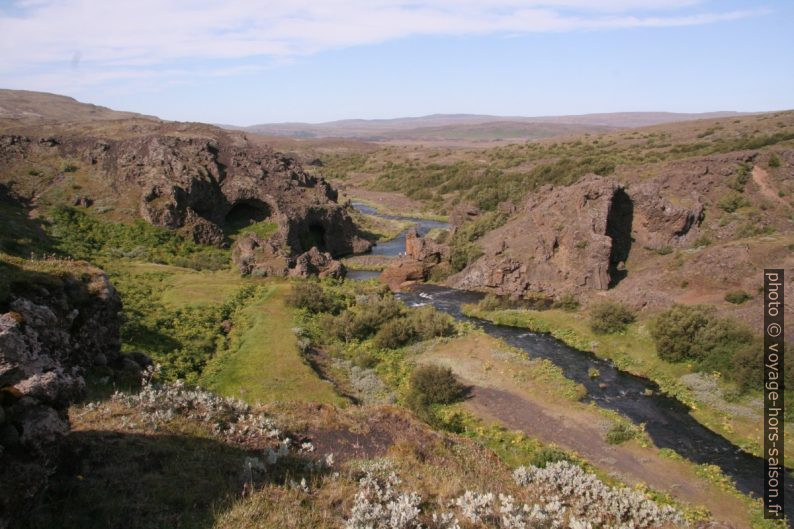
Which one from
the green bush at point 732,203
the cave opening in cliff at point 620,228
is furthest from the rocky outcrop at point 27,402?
the green bush at point 732,203

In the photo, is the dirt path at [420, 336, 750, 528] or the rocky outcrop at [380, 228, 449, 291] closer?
the dirt path at [420, 336, 750, 528]

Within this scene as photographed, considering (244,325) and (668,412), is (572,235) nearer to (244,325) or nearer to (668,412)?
(668,412)

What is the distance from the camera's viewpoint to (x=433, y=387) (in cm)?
2242

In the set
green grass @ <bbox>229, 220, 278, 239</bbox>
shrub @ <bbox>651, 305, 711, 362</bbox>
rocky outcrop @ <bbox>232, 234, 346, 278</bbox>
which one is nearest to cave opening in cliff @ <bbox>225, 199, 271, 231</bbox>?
green grass @ <bbox>229, 220, 278, 239</bbox>

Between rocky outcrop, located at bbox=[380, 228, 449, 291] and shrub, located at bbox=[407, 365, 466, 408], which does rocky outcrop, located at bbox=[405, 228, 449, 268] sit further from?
shrub, located at bbox=[407, 365, 466, 408]

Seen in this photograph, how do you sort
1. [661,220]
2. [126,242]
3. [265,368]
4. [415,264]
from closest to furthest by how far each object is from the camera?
1. [265,368]
2. [126,242]
3. [661,220]
4. [415,264]

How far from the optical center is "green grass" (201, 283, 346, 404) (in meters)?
20.2

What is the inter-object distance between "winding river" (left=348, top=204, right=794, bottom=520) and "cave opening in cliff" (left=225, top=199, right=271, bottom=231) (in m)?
22.6

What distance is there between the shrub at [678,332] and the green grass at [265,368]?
16.7 meters

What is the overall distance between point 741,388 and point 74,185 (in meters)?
49.0

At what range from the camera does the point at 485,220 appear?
175 feet

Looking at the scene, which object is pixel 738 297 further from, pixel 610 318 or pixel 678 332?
pixel 610 318

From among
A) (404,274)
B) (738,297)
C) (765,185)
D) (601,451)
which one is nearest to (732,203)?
(765,185)

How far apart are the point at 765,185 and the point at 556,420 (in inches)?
1416
